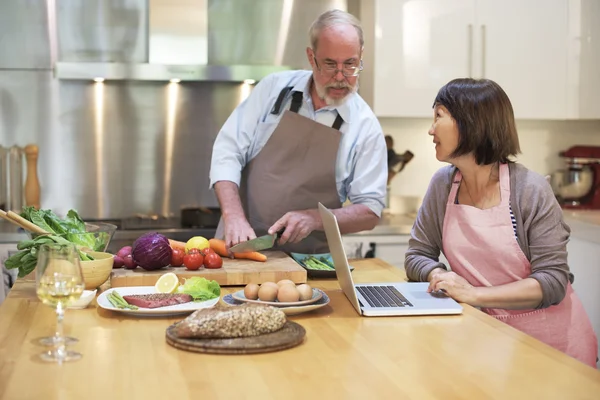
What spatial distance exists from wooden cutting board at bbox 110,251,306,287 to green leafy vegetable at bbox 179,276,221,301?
0.59 feet

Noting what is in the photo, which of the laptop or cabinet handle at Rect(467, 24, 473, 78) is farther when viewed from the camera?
cabinet handle at Rect(467, 24, 473, 78)

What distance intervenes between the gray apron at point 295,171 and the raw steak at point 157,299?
1.00 metres

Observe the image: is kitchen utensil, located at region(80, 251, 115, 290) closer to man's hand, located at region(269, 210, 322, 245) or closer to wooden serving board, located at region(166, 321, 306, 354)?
wooden serving board, located at region(166, 321, 306, 354)

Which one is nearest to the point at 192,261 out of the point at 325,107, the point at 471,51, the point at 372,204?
the point at 372,204

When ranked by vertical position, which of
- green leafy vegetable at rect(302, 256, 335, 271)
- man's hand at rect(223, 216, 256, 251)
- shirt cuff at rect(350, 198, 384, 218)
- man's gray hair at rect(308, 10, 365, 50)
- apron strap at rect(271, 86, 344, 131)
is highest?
man's gray hair at rect(308, 10, 365, 50)

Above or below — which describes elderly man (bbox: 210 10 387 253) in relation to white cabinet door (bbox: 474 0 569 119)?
below

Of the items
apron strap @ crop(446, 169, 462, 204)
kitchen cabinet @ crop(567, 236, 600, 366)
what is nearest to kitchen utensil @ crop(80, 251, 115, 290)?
apron strap @ crop(446, 169, 462, 204)

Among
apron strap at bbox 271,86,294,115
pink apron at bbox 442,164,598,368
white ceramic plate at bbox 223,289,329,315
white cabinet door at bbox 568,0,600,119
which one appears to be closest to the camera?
white ceramic plate at bbox 223,289,329,315

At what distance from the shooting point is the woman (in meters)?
2.23

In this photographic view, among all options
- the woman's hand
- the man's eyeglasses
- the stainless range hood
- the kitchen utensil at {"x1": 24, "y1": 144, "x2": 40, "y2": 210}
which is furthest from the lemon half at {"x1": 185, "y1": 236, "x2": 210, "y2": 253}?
the kitchen utensil at {"x1": 24, "y1": 144, "x2": 40, "y2": 210}

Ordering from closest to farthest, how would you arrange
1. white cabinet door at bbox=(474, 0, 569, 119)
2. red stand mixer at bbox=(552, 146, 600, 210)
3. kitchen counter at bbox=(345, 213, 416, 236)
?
kitchen counter at bbox=(345, 213, 416, 236) → white cabinet door at bbox=(474, 0, 569, 119) → red stand mixer at bbox=(552, 146, 600, 210)

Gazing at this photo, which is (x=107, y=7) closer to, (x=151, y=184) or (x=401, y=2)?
(x=151, y=184)

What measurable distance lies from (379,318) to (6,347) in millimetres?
843

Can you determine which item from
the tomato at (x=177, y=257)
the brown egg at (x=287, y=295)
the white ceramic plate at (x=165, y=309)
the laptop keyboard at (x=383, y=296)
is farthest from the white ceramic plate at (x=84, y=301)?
the laptop keyboard at (x=383, y=296)
